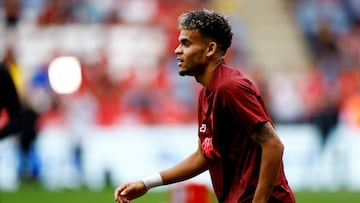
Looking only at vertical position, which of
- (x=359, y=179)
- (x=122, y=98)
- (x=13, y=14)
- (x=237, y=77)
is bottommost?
(x=359, y=179)

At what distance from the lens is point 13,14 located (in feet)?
71.9

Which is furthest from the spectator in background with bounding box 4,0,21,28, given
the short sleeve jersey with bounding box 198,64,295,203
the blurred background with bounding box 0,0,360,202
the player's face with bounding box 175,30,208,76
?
the short sleeve jersey with bounding box 198,64,295,203

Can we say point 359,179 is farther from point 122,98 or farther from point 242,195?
point 242,195

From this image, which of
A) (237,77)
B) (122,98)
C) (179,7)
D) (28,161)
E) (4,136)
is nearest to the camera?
(237,77)

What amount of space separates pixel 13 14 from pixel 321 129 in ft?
21.1

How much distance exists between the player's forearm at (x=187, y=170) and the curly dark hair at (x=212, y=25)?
83 centimetres

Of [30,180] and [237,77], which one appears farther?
[30,180]

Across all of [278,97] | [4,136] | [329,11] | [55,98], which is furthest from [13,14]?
[4,136]

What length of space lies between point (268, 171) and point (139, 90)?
14.8m

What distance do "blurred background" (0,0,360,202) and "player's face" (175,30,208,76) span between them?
1032 centimetres

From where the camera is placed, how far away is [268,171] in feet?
21.6

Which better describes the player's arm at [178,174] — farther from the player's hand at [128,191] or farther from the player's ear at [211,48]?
the player's ear at [211,48]

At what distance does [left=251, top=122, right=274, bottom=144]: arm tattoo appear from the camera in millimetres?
6616

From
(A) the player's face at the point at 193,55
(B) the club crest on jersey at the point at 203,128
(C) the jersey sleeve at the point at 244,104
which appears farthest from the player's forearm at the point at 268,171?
(A) the player's face at the point at 193,55
